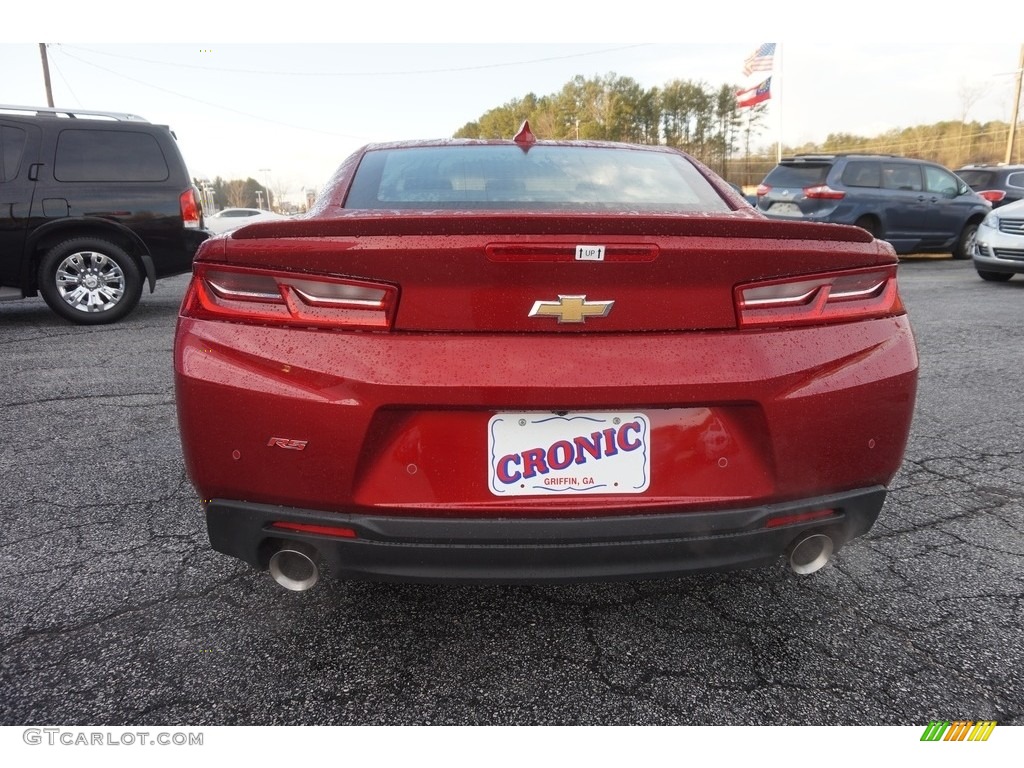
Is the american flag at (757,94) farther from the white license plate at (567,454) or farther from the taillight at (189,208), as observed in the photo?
the white license plate at (567,454)

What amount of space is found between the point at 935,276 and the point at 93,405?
35.7 feet

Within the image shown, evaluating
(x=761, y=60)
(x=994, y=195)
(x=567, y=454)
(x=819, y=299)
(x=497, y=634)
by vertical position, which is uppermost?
(x=761, y=60)

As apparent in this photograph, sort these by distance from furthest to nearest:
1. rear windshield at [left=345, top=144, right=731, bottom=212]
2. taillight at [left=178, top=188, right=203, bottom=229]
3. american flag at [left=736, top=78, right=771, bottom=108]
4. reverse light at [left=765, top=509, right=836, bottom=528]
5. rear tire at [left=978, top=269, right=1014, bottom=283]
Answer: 1. american flag at [left=736, top=78, right=771, bottom=108]
2. rear tire at [left=978, top=269, right=1014, bottom=283]
3. taillight at [left=178, top=188, right=203, bottom=229]
4. rear windshield at [left=345, top=144, right=731, bottom=212]
5. reverse light at [left=765, top=509, right=836, bottom=528]

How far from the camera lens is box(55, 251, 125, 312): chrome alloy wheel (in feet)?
22.6

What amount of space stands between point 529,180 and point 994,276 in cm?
997

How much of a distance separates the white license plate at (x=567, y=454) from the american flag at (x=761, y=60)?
3246cm

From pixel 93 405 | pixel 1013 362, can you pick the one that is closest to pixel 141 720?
pixel 93 405

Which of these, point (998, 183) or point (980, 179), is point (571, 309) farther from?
point (980, 179)

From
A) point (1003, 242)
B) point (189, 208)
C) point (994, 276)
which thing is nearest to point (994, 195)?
point (994, 276)

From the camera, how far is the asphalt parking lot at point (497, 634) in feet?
5.73

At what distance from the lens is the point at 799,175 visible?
38.7 ft

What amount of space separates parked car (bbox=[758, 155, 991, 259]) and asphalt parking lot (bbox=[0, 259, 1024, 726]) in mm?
9365

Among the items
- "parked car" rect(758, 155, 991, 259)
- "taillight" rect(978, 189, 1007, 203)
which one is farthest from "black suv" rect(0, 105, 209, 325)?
"taillight" rect(978, 189, 1007, 203)
